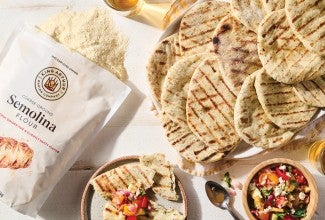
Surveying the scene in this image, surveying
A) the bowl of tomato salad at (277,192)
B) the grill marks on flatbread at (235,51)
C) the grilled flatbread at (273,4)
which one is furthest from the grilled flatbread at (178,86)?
the bowl of tomato salad at (277,192)

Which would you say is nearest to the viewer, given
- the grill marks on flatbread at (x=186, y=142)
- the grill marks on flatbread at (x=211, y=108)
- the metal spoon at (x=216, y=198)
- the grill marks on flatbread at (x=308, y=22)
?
the grill marks on flatbread at (x=308, y=22)

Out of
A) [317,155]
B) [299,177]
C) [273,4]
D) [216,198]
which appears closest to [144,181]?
[216,198]

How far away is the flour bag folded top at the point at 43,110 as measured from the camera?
2639 millimetres

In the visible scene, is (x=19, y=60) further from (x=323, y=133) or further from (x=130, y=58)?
(x=323, y=133)

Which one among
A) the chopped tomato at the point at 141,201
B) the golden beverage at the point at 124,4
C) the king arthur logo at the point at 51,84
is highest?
the golden beverage at the point at 124,4

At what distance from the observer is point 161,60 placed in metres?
2.50

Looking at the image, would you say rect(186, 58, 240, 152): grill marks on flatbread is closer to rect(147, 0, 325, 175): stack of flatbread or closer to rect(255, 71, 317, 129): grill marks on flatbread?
rect(147, 0, 325, 175): stack of flatbread

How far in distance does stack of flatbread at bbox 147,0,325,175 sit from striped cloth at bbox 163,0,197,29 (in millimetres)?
117

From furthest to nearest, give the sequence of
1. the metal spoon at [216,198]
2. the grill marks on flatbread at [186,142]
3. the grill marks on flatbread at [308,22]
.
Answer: the metal spoon at [216,198] → the grill marks on flatbread at [186,142] → the grill marks on flatbread at [308,22]

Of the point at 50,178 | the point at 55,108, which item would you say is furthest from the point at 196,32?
the point at 50,178

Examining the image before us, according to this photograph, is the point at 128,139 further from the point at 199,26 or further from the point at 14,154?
the point at 199,26

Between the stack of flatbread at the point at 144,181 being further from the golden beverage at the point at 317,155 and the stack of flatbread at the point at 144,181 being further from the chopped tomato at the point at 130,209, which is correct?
the golden beverage at the point at 317,155

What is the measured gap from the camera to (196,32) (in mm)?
2467

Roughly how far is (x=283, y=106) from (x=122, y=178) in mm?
817
